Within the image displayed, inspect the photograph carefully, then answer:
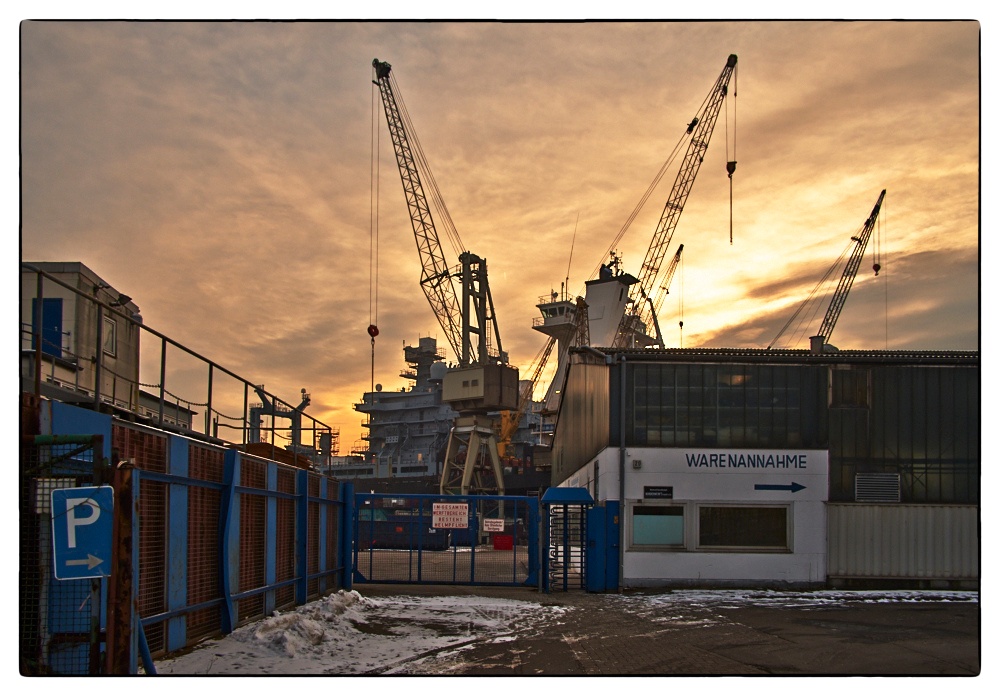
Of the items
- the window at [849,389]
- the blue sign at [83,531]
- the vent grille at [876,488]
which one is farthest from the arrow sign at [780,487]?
the blue sign at [83,531]

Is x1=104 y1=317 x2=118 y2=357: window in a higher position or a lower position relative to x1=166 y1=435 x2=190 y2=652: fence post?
higher

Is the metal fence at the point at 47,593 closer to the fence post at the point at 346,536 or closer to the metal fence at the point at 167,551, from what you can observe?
the metal fence at the point at 167,551

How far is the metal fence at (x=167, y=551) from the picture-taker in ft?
32.9

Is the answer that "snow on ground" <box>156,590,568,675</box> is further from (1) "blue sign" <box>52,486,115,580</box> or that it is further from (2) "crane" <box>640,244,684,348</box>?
(2) "crane" <box>640,244,684,348</box>

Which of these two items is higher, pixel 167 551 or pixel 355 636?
pixel 167 551

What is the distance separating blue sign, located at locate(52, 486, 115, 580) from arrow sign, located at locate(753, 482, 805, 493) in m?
20.3

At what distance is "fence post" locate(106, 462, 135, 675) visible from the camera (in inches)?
360

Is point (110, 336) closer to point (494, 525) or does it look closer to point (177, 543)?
point (177, 543)

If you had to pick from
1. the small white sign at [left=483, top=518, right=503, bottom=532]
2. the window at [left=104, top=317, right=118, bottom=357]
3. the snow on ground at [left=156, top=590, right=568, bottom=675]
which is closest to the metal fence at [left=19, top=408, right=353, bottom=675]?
the snow on ground at [left=156, top=590, right=568, bottom=675]

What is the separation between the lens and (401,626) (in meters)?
18.1

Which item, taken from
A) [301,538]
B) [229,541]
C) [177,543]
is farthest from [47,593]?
[301,538]

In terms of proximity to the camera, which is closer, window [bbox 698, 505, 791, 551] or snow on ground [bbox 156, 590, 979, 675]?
snow on ground [bbox 156, 590, 979, 675]

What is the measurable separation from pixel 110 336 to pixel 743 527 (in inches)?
659

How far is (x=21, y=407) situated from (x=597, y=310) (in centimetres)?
10131
